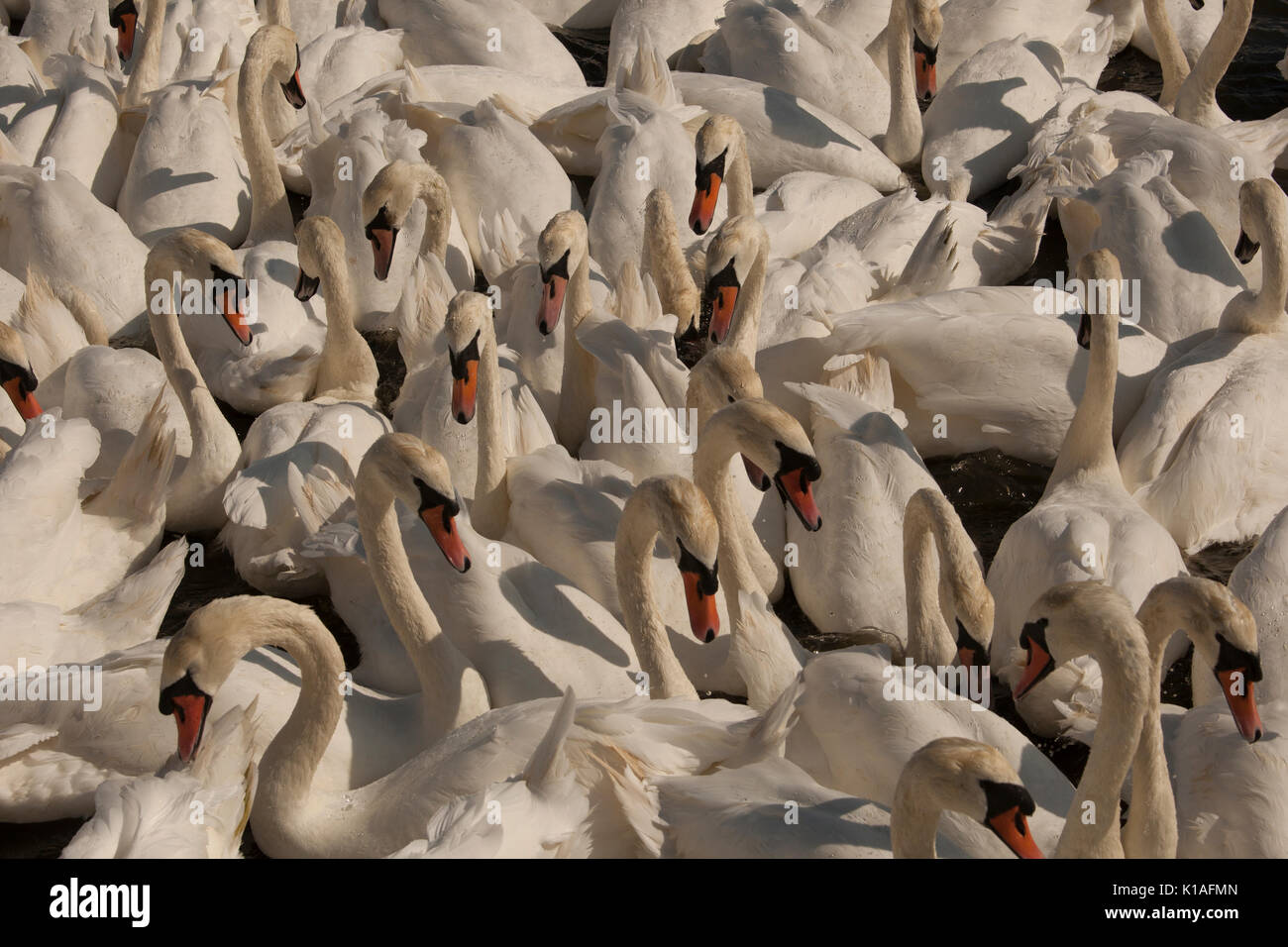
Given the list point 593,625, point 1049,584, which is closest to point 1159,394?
point 1049,584

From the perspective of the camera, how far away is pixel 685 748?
217 inches

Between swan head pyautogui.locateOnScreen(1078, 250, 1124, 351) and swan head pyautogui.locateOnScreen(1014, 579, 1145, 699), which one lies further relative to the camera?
swan head pyautogui.locateOnScreen(1078, 250, 1124, 351)

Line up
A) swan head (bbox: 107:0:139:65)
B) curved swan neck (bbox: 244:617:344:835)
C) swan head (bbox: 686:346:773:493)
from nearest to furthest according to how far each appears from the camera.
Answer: curved swan neck (bbox: 244:617:344:835) < swan head (bbox: 686:346:773:493) < swan head (bbox: 107:0:139:65)

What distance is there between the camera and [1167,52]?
32.8 feet

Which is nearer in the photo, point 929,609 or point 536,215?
point 929,609

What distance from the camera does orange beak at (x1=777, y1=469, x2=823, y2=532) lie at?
20.4ft

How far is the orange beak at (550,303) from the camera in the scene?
24.0 feet

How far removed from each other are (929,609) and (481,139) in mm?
4043

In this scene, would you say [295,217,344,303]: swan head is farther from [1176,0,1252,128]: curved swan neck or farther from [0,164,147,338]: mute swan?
[1176,0,1252,128]: curved swan neck

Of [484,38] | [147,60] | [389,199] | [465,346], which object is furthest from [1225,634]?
[147,60]

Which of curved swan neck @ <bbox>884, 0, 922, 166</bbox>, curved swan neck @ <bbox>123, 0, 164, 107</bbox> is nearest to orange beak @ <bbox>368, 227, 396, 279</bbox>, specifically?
curved swan neck @ <bbox>123, 0, 164, 107</bbox>

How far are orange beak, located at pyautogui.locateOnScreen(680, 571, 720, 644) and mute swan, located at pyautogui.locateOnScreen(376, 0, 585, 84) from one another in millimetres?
5063

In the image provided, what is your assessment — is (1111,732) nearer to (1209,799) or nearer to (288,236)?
(1209,799)
